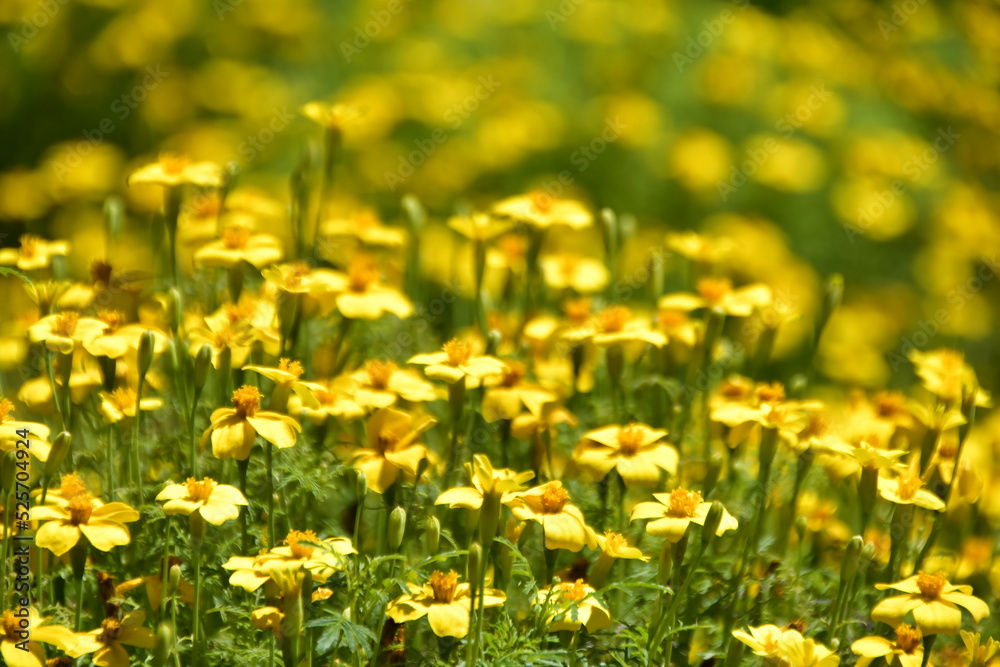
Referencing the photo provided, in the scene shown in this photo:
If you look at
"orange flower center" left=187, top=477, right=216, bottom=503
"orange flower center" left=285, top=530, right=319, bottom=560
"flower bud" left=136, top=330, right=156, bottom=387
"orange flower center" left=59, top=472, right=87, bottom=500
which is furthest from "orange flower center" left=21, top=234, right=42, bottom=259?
"orange flower center" left=285, top=530, right=319, bottom=560

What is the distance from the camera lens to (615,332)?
1.81 m

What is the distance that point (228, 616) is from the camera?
1.56m

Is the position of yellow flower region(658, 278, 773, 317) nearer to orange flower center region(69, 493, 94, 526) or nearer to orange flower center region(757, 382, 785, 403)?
orange flower center region(757, 382, 785, 403)

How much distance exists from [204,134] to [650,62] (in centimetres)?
257

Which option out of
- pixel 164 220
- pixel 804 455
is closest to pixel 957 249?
pixel 804 455

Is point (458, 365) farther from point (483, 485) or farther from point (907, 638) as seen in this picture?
point (907, 638)

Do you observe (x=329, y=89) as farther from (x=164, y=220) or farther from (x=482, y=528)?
(x=482, y=528)

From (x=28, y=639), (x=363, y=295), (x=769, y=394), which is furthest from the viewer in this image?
(x=363, y=295)

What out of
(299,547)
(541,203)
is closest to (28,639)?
(299,547)

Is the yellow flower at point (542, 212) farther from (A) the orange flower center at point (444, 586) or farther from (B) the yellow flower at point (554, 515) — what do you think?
(A) the orange flower center at point (444, 586)

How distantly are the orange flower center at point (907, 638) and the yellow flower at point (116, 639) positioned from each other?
100 cm

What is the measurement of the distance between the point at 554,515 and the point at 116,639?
0.59 meters

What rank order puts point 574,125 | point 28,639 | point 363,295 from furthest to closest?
point 574,125
point 363,295
point 28,639

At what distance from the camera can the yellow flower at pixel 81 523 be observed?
132 centimetres
